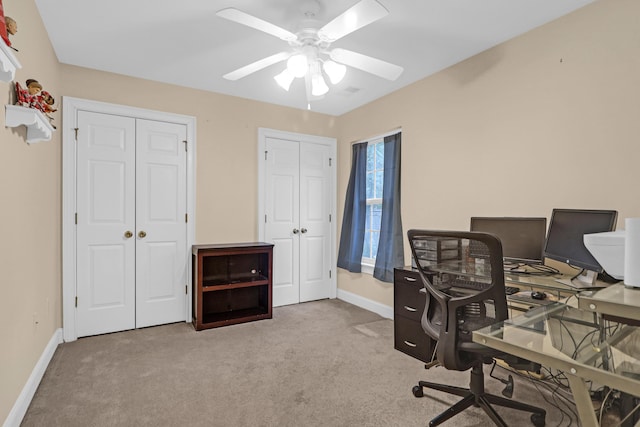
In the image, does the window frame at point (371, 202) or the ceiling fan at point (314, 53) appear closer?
the ceiling fan at point (314, 53)

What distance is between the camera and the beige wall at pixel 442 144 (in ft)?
6.56

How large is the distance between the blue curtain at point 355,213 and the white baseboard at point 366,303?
0.36m

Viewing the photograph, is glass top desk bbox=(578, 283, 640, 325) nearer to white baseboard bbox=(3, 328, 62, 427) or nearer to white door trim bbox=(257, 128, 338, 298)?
white baseboard bbox=(3, 328, 62, 427)

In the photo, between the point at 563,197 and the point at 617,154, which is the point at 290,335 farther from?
the point at 617,154

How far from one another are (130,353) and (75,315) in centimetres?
79

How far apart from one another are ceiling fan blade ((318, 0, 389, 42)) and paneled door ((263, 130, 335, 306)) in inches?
88.3

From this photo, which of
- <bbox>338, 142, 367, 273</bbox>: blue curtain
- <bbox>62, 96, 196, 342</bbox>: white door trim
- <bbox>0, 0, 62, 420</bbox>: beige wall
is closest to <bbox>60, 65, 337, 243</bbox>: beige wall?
<bbox>62, 96, 196, 342</bbox>: white door trim

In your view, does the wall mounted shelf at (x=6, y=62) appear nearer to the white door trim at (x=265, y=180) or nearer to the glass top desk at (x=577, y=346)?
the glass top desk at (x=577, y=346)

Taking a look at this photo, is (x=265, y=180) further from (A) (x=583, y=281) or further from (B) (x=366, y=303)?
(A) (x=583, y=281)

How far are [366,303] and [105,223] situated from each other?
2.95m

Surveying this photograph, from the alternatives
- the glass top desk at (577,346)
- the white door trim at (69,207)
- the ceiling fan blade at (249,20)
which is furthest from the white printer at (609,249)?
the white door trim at (69,207)

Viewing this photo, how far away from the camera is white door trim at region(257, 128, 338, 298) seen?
408 centimetres

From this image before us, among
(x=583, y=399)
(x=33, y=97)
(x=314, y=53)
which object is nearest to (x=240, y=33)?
(x=314, y=53)

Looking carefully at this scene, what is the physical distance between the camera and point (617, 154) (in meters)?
2.07
